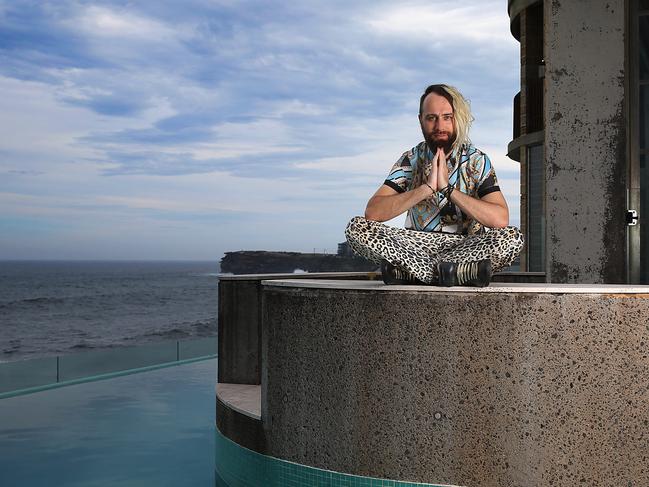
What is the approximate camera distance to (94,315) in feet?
250

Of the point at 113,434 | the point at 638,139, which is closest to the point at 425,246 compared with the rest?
the point at 638,139

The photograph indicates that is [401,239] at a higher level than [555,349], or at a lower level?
higher

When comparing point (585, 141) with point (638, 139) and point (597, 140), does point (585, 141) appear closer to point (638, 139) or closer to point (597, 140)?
point (597, 140)

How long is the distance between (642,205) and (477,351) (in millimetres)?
5317

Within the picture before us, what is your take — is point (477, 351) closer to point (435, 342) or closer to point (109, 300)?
point (435, 342)

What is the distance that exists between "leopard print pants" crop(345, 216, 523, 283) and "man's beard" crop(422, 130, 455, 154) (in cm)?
60

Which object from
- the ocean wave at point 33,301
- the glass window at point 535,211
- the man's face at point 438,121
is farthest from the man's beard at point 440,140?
the ocean wave at point 33,301

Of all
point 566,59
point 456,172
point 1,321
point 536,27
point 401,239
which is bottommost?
point 1,321

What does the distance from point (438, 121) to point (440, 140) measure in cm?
13

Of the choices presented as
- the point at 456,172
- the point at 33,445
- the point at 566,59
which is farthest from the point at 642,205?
the point at 33,445

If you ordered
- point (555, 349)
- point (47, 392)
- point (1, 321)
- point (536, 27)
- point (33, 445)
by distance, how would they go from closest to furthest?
point (555, 349) < point (33, 445) < point (47, 392) < point (536, 27) < point (1, 321)

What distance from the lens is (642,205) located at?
29.6 ft

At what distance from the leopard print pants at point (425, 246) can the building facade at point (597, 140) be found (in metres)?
4.14

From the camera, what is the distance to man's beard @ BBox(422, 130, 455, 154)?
5242 mm
